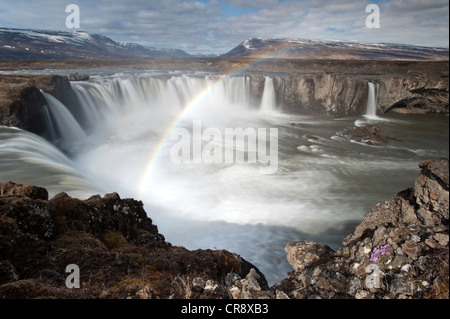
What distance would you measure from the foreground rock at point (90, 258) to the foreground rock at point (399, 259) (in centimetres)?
87

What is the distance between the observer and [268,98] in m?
33.7

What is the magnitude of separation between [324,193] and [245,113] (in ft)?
70.0

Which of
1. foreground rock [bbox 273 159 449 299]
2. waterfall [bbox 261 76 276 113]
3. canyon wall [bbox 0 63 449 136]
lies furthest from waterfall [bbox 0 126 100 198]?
canyon wall [bbox 0 63 449 136]

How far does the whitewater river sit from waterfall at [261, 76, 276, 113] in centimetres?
283

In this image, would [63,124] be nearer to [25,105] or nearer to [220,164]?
[25,105]

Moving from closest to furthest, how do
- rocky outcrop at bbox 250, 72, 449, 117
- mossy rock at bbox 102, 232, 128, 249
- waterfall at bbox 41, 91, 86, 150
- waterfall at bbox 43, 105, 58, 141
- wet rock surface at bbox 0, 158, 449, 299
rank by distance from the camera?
1. wet rock surface at bbox 0, 158, 449, 299
2. mossy rock at bbox 102, 232, 128, 249
3. waterfall at bbox 43, 105, 58, 141
4. waterfall at bbox 41, 91, 86, 150
5. rocky outcrop at bbox 250, 72, 449, 117

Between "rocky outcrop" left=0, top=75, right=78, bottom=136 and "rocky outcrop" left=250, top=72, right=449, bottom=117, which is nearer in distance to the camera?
"rocky outcrop" left=0, top=75, right=78, bottom=136

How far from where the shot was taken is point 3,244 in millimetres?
3822

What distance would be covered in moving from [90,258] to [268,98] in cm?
3201

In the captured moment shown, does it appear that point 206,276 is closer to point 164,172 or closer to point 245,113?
point 164,172

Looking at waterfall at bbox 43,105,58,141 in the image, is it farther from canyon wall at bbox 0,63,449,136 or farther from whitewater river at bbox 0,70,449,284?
canyon wall at bbox 0,63,449,136

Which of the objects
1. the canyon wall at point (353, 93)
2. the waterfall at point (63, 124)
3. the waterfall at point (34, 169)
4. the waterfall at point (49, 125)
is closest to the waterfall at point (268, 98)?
the canyon wall at point (353, 93)

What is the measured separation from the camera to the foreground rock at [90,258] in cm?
331

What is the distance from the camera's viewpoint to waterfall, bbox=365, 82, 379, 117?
2981cm
